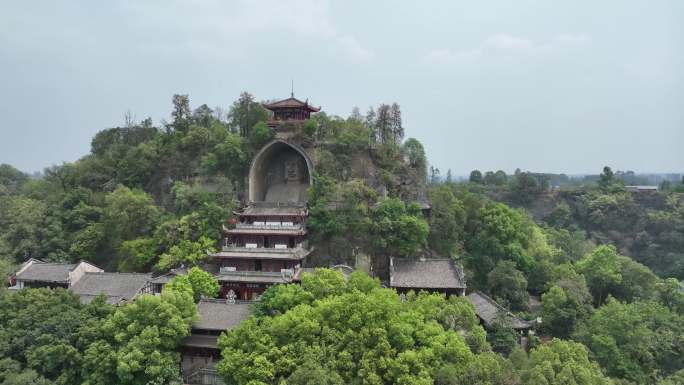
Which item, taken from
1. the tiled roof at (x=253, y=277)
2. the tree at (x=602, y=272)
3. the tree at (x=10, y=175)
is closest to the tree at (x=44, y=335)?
the tiled roof at (x=253, y=277)

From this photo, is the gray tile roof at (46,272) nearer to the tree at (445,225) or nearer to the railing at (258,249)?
the railing at (258,249)

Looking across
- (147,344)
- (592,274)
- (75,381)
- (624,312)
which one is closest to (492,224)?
(592,274)

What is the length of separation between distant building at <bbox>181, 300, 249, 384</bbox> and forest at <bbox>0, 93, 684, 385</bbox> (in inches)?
39.3

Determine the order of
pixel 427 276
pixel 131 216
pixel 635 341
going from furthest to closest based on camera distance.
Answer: pixel 131 216 → pixel 427 276 → pixel 635 341

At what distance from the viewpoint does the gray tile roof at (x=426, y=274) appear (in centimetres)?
2803

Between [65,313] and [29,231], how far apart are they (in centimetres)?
1780

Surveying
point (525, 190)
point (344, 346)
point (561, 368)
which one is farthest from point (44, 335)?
point (525, 190)

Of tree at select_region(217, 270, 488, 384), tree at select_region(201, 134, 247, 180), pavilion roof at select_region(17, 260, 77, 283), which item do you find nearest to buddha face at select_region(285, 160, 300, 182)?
tree at select_region(201, 134, 247, 180)

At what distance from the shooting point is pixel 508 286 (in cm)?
3028

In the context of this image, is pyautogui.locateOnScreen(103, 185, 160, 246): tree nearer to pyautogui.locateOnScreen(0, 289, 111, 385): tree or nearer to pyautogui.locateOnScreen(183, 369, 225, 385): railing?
pyautogui.locateOnScreen(0, 289, 111, 385): tree

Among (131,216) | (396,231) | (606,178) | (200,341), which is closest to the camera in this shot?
(200,341)

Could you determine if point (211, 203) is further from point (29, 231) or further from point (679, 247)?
point (679, 247)

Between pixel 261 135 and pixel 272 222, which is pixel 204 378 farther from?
pixel 261 135

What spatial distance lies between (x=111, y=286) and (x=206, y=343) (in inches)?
381
